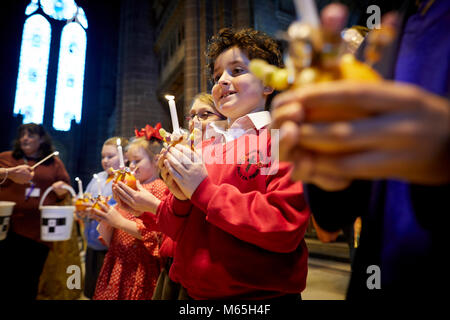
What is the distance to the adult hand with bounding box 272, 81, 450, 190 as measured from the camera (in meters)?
0.33

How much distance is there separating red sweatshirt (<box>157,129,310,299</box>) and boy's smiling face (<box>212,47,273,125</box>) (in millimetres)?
223

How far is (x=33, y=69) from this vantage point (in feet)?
36.7

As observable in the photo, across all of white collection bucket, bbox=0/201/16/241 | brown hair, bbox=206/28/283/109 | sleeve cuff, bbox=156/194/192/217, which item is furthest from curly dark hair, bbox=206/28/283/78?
white collection bucket, bbox=0/201/16/241

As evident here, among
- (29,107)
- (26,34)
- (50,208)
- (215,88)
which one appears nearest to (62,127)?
(29,107)

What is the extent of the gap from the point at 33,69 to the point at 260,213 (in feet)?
45.0

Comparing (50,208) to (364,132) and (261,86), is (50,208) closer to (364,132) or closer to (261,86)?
(261,86)

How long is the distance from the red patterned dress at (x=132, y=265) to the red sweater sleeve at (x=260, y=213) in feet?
3.08

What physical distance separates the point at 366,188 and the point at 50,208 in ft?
8.07

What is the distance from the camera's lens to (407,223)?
574mm

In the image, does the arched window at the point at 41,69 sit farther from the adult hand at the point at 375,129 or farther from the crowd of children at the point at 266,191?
the adult hand at the point at 375,129

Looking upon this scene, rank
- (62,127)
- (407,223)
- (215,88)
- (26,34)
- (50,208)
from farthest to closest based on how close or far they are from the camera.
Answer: (62,127) → (26,34) → (50,208) → (215,88) → (407,223)

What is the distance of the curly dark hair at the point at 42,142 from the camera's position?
2.85 m

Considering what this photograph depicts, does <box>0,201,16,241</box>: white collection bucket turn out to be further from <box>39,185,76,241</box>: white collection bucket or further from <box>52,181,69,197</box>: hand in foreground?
<box>52,181,69,197</box>: hand in foreground

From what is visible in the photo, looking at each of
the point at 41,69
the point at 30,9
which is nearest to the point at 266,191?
the point at 41,69
